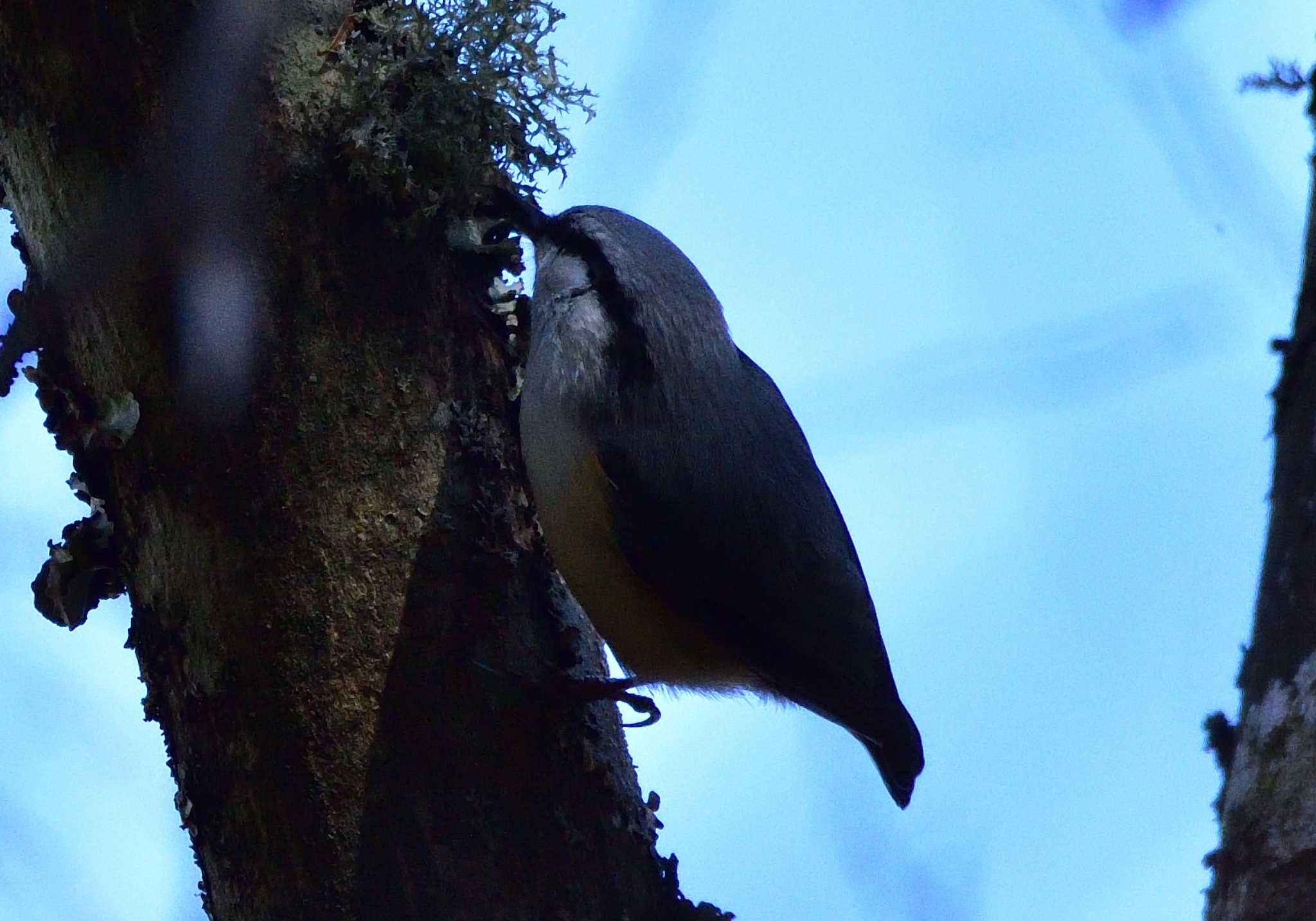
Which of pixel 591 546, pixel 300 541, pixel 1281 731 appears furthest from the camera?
pixel 591 546

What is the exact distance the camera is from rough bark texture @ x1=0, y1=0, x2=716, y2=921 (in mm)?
1586

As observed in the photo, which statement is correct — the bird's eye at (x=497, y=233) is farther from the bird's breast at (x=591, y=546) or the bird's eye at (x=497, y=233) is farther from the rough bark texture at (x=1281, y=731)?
the rough bark texture at (x=1281, y=731)

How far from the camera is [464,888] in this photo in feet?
5.09

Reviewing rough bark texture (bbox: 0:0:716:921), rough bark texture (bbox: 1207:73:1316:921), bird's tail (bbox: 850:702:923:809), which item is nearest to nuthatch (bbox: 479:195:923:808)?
bird's tail (bbox: 850:702:923:809)

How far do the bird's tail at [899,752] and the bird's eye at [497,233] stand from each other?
40.4 inches

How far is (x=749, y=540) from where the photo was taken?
2217 millimetres

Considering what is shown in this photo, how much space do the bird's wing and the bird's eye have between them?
32 cm

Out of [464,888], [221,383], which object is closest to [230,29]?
[221,383]

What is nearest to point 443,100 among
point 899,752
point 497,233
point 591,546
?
point 497,233

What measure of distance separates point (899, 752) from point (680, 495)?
617 millimetres

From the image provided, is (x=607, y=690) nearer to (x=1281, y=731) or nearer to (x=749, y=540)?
(x=749, y=540)

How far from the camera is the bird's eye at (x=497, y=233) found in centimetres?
209

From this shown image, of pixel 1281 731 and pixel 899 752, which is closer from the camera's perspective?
pixel 1281 731

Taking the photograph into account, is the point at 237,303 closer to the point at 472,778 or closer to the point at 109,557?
the point at 109,557
